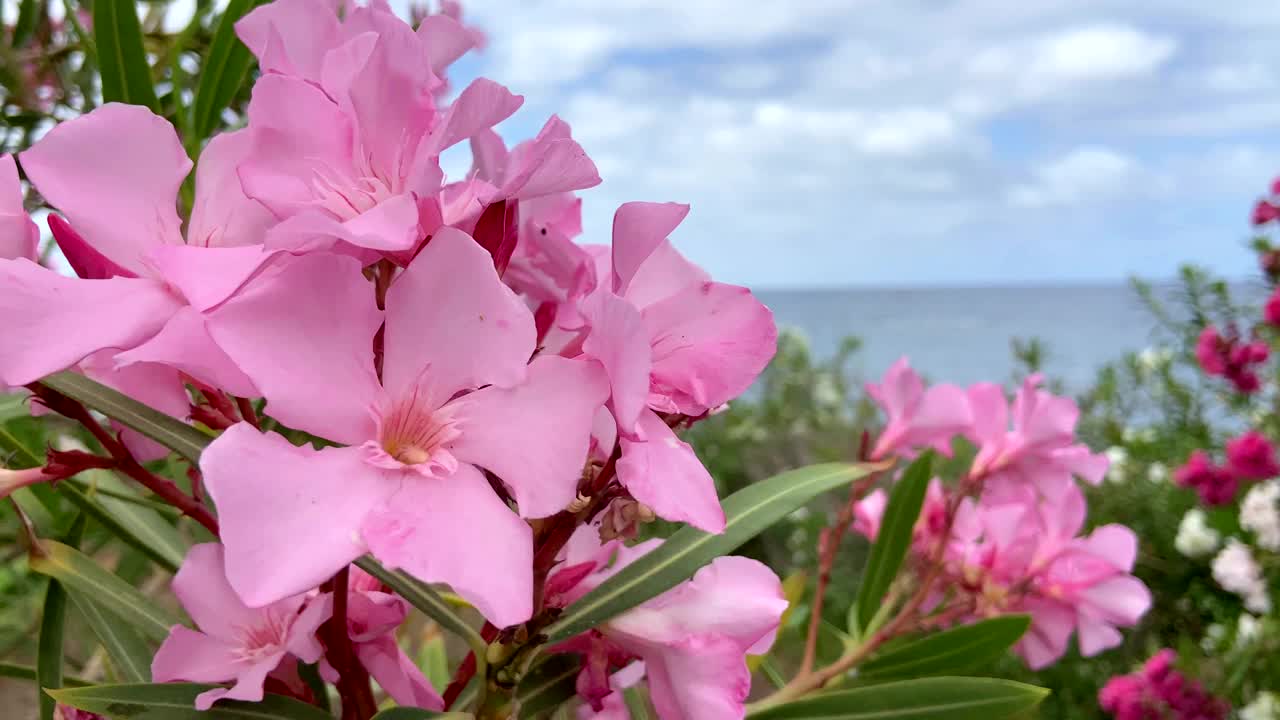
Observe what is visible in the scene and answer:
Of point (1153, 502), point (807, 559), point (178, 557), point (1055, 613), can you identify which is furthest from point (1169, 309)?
point (178, 557)

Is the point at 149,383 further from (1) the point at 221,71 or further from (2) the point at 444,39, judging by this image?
(1) the point at 221,71

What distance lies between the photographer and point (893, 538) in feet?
2.85

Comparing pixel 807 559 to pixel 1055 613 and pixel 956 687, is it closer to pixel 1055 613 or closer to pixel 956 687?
pixel 1055 613

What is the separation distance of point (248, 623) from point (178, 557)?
0.23m

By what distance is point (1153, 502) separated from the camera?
292 cm

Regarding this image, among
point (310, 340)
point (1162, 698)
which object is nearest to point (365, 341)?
point (310, 340)

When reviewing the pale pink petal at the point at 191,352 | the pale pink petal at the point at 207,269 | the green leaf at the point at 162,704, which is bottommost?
the green leaf at the point at 162,704

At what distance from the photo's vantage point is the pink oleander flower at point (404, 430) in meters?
0.32

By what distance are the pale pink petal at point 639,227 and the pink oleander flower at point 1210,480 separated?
245 cm

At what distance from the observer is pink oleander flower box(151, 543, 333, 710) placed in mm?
437

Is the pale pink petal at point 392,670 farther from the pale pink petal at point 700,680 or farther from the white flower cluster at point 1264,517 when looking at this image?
the white flower cluster at point 1264,517

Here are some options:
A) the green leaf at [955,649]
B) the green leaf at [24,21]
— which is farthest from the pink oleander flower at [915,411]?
the green leaf at [24,21]

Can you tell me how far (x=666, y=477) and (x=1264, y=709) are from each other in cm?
204

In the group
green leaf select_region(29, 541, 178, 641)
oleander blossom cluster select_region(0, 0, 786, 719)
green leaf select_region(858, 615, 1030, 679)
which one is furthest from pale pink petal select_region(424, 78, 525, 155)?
green leaf select_region(858, 615, 1030, 679)
